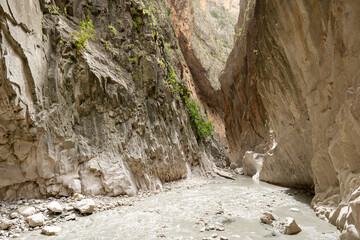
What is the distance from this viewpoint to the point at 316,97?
593 centimetres

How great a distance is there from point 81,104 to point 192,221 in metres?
6.64

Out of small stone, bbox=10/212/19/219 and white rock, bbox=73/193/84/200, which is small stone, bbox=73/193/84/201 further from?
small stone, bbox=10/212/19/219

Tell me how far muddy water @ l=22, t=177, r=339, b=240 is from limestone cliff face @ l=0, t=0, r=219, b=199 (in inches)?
87.8

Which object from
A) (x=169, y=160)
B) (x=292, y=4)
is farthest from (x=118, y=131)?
(x=292, y=4)

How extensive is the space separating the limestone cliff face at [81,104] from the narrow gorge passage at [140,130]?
0.05m

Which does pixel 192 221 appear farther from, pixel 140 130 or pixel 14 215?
pixel 140 130

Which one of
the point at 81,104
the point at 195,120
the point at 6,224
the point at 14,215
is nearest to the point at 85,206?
the point at 14,215

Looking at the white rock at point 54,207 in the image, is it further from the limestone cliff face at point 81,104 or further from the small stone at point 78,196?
the limestone cliff face at point 81,104

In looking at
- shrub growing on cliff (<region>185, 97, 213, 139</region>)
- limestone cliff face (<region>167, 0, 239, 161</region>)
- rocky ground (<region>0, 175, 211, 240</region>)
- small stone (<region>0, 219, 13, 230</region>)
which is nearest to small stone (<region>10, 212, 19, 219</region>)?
rocky ground (<region>0, 175, 211, 240</region>)

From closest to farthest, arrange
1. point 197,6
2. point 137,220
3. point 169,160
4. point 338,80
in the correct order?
point 338,80 < point 137,220 < point 169,160 < point 197,6

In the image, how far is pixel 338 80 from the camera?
4.78 meters

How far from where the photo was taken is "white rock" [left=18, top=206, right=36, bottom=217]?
5719mm

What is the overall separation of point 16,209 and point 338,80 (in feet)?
28.4

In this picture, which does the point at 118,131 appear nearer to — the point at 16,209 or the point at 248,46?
the point at 16,209
